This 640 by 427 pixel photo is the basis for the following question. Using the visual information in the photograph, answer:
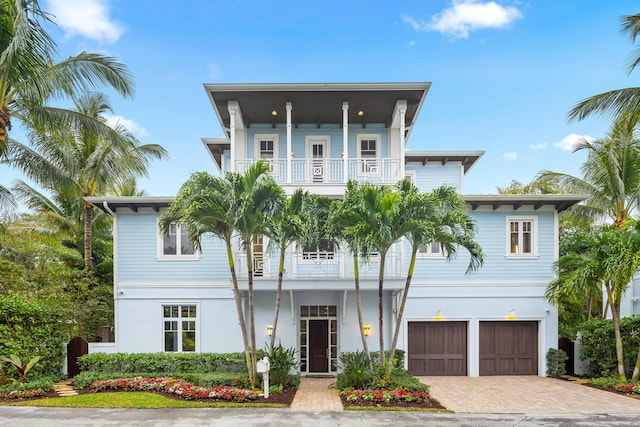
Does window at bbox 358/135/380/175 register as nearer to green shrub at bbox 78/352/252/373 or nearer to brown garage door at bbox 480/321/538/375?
brown garage door at bbox 480/321/538/375

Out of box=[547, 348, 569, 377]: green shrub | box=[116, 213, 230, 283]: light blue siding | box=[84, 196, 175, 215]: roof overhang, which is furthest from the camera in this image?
box=[116, 213, 230, 283]: light blue siding

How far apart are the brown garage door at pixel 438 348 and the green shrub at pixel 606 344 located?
3.56 m

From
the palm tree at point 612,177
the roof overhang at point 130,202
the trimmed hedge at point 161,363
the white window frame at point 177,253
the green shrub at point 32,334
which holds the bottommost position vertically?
the trimmed hedge at point 161,363

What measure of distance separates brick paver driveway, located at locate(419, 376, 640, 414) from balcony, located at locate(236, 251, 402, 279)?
357 centimetres

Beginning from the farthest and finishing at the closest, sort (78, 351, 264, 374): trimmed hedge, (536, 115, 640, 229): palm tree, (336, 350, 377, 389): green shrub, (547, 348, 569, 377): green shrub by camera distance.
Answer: (536, 115, 640, 229): palm tree < (547, 348, 569, 377): green shrub < (78, 351, 264, 374): trimmed hedge < (336, 350, 377, 389): green shrub

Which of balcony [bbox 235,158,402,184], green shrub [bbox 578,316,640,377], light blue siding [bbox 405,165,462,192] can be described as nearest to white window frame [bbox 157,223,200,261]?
balcony [bbox 235,158,402,184]

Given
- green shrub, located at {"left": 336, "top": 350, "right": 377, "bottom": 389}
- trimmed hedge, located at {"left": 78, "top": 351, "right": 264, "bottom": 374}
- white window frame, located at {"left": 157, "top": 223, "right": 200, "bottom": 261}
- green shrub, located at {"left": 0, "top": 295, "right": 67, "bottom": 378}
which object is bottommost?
trimmed hedge, located at {"left": 78, "top": 351, "right": 264, "bottom": 374}

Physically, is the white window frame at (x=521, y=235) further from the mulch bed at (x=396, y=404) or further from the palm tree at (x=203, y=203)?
the palm tree at (x=203, y=203)

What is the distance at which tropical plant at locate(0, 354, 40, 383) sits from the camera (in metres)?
10.7

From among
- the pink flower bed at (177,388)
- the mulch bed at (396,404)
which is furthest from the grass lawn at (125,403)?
the mulch bed at (396,404)

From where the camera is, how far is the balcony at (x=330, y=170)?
1318 cm

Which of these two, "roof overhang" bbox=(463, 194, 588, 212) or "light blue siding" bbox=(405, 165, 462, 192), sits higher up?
"light blue siding" bbox=(405, 165, 462, 192)

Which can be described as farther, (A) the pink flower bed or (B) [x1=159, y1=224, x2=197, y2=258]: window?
(B) [x1=159, y1=224, x2=197, y2=258]: window

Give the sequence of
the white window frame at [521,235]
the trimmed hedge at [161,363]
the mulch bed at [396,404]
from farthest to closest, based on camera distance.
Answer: the white window frame at [521,235]
the trimmed hedge at [161,363]
the mulch bed at [396,404]
